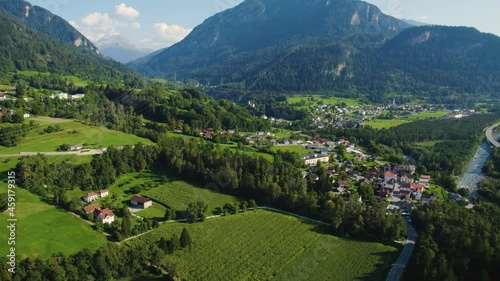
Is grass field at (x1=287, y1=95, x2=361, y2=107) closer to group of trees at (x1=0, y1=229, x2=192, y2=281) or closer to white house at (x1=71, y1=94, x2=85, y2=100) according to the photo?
white house at (x1=71, y1=94, x2=85, y2=100)

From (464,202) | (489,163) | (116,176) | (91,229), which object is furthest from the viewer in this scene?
(489,163)

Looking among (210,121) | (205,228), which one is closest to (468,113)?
(210,121)

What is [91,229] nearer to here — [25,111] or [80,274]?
[80,274]

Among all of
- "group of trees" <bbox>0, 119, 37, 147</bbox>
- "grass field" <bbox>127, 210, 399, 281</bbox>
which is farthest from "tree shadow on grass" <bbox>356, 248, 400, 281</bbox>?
"group of trees" <bbox>0, 119, 37, 147</bbox>

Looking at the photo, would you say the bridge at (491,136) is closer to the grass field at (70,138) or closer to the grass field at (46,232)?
the grass field at (70,138)

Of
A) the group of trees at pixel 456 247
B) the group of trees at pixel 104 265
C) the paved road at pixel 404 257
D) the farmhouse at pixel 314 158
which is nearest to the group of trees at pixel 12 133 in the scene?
the group of trees at pixel 104 265

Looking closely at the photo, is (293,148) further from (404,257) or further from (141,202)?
(404,257)

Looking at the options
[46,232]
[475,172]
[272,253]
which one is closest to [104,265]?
[46,232]
